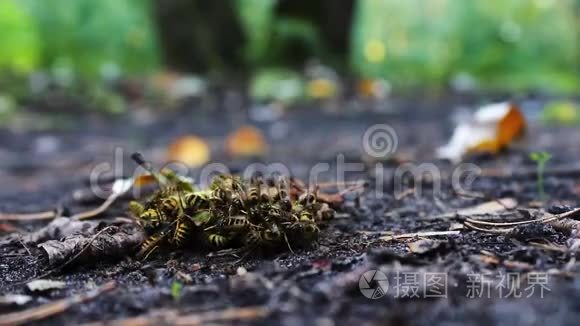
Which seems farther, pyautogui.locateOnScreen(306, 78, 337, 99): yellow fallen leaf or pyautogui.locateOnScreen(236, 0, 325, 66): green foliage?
pyautogui.locateOnScreen(236, 0, 325, 66): green foliage

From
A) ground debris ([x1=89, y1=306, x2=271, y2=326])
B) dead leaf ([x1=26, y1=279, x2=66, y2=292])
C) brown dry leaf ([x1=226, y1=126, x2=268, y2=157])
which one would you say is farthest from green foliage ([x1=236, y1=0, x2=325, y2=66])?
ground debris ([x1=89, y1=306, x2=271, y2=326])

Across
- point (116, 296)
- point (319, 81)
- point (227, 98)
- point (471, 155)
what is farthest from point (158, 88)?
point (116, 296)

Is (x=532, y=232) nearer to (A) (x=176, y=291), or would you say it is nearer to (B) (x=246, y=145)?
(A) (x=176, y=291)

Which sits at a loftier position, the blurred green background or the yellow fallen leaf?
the blurred green background

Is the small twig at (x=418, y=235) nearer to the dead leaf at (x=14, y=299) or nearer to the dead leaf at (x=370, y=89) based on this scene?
the dead leaf at (x=14, y=299)

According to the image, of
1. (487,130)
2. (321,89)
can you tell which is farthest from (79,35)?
(487,130)

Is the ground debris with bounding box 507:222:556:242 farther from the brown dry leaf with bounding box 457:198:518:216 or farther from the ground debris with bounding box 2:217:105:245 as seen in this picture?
the ground debris with bounding box 2:217:105:245

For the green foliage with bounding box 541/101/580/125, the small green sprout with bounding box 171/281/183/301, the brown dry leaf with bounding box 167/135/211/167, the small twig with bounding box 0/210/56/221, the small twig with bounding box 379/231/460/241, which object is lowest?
the small green sprout with bounding box 171/281/183/301
